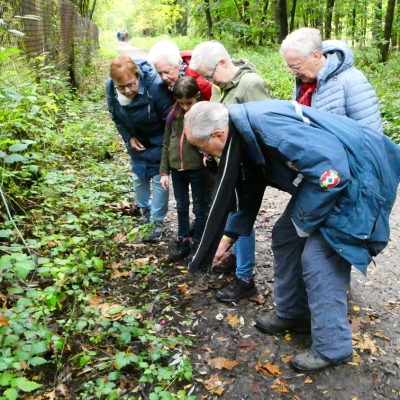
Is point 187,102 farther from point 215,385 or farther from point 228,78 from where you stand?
point 215,385

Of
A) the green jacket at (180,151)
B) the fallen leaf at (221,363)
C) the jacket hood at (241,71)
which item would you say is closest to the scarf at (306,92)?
the jacket hood at (241,71)

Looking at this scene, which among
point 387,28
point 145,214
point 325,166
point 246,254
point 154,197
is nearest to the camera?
point 325,166

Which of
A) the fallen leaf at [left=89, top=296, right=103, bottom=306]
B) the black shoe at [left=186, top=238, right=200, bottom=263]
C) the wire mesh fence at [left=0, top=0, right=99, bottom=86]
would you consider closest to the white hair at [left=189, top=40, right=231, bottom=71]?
the wire mesh fence at [left=0, top=0, right=99, bottom=86]

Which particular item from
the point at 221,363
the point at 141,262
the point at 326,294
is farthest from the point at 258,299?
the point at 141,262

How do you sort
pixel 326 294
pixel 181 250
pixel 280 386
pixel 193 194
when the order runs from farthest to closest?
pixel 181 250 < pixel 193 194 < pixel 280 386 < pixel 326 294

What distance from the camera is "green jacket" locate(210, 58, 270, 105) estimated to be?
3047 mm

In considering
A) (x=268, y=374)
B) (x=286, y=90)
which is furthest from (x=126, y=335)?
(x=286, y=90)

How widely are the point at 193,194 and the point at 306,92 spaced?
4.49ft

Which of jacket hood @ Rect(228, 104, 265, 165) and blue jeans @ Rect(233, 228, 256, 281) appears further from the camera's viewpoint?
blue jeans @ Rect(233, 228, 256, 281)

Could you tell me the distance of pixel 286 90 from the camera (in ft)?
34.8

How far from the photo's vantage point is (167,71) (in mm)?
3537

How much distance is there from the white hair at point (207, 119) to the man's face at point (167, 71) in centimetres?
138

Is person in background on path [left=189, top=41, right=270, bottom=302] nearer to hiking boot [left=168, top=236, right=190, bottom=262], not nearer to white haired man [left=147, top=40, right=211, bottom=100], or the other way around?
white haired man [left=147, top=40, right=211, bottom=100]

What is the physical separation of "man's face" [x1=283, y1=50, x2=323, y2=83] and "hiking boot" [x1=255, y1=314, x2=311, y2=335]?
6.02ft
